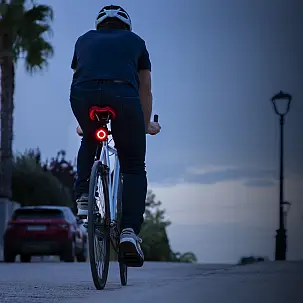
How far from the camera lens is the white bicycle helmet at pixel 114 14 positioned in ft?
22.5

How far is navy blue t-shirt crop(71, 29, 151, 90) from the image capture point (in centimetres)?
657

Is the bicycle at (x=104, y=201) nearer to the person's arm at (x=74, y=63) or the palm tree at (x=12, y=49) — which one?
the person's arm at (x=74, y=63)

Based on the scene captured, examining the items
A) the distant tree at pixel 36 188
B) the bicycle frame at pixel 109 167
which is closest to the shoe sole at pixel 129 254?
the bicycle frame at pixel 109 167

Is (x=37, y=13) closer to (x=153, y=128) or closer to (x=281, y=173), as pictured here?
(x=281, y=173)

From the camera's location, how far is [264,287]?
625cm

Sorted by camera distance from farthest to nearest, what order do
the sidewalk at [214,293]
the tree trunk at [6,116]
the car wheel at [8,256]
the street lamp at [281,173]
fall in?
the tree trunk at [6,116] → the street lamp at [281,173] → the car wheel at [8,256] → the sidewalk at [214,293]

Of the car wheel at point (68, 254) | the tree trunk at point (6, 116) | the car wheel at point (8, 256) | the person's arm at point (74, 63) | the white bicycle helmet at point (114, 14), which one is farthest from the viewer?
the tree trunk at point (6, 116)

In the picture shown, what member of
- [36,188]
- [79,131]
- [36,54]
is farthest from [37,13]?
[79,131]

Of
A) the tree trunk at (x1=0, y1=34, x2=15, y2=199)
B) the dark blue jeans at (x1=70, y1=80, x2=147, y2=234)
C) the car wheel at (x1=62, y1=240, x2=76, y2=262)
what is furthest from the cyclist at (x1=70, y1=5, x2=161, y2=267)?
the tree trunk at (x1=0, y1=34, x2=15, y2=199)

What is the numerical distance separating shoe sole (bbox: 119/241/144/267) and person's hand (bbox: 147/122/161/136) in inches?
39.4

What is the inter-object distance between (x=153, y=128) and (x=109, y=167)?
0.51 metres

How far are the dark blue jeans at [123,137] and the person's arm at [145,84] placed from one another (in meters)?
0.35

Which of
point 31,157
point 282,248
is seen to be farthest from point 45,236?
point 31,157

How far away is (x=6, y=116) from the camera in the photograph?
1271 inches
